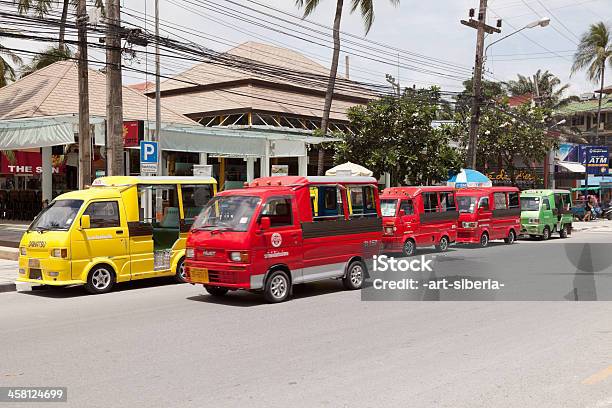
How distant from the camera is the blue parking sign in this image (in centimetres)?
1662

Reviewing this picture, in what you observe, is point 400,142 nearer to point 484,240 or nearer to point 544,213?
point 484,240

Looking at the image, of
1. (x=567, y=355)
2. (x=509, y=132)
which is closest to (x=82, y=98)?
(x=567, y=355)

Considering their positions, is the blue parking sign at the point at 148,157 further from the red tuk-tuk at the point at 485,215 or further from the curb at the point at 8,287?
the red tuk-tuk at the point at 485,215

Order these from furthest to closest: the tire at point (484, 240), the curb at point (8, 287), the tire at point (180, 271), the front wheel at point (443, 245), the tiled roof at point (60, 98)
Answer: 1. the tiled roof at point (60, 98)
2. the tire at point (484, 240)
3. the front wheel at point (443, 245)
4. the tire at point (180, 271)
5. the curb at point (8, 287)

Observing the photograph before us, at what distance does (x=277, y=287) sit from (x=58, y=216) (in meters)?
4.67

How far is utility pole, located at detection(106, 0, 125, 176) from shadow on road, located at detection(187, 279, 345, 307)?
18.6 feet

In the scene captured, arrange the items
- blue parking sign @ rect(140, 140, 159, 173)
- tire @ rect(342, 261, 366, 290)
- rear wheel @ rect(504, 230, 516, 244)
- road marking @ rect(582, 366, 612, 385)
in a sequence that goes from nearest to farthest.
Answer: road marking @ rect(582, 366, 612, 385) → tire @ rect(342, 261, 366, 290) → blue parking sign @ rect(140, 140, 159, 173) → rear wheel @ rect(504, 230, 516, 244)

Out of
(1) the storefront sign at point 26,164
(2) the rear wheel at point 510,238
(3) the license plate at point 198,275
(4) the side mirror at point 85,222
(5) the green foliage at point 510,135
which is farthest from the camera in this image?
(5) the green foliage at point 510,135

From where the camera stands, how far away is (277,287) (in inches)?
439

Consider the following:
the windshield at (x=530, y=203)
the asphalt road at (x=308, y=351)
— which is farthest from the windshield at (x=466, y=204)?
the asphalt road at (x=308, y=351)

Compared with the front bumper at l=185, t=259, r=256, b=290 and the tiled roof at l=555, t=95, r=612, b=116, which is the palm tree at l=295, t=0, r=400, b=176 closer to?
the front bumper at l=185, t=259, r=256, b=290

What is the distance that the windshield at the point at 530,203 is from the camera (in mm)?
26797

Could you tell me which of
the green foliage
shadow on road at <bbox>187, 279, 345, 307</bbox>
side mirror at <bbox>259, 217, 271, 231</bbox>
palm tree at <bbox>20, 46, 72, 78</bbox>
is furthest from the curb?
the green foliage

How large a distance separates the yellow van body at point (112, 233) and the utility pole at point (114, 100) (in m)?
2.53
